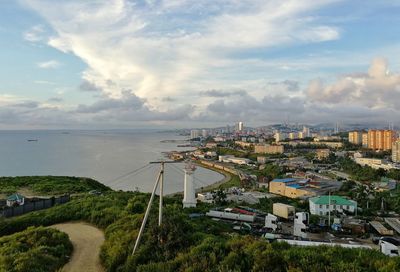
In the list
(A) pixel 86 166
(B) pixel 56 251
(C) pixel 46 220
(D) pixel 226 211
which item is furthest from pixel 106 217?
(A) pixel 86 166

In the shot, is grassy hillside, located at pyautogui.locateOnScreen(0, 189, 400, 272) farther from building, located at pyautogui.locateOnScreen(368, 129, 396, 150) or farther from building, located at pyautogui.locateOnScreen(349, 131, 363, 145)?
building, located at pyautogui.locateOnScreen(349, 131, 363, 145)

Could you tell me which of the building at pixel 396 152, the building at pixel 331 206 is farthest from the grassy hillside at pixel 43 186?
the building at pixel 396 152

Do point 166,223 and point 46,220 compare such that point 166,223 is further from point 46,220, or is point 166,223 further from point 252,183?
point 252,183

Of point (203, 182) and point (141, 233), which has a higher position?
point (141, 233)

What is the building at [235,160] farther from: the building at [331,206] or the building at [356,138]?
the building at [356,138]

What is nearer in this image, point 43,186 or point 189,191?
point 189,191

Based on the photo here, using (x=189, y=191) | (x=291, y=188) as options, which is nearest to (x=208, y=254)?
(x=189, y=191)

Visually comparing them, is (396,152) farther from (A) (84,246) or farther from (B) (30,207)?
(A) (84,246)
